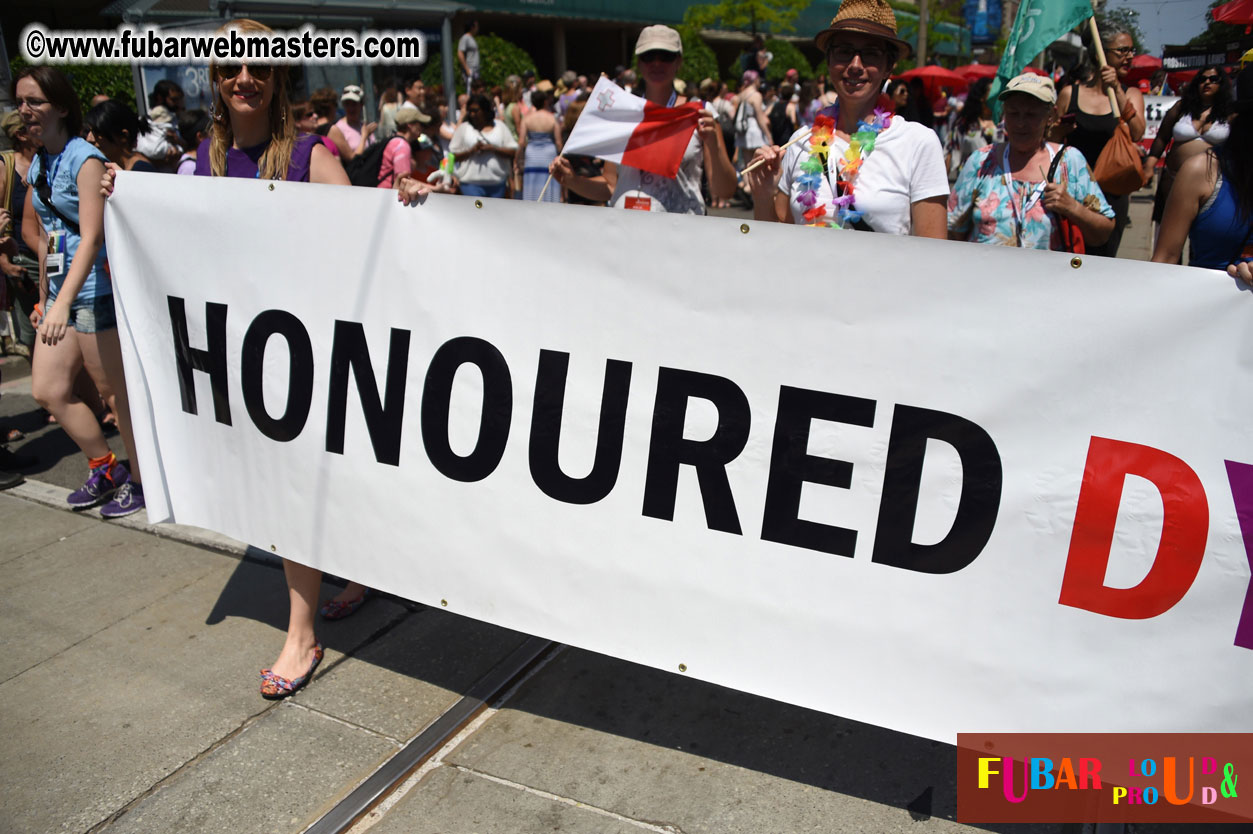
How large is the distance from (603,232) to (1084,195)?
2.20 metres

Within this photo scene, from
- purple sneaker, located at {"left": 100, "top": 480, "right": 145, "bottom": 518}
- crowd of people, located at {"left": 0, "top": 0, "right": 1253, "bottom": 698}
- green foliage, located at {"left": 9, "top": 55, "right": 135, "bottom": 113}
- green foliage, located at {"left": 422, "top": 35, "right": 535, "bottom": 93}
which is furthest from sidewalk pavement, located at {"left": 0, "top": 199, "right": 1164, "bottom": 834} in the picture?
green foliage, located at {"left": 422, "top": 35, "right": 535, "bottom": 93}

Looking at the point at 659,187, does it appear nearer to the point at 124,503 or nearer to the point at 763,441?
the point at 763,441

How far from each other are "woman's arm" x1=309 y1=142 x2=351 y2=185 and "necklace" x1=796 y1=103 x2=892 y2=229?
4.76ft

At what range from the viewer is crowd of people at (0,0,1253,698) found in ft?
9.53

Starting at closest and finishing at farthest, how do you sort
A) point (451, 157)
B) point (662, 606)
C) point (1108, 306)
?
point (1108, 306), point (662, 606), point (451, 157)

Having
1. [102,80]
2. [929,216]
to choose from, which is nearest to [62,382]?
[929,216]

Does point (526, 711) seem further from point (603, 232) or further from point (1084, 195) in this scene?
point (1084, 195)

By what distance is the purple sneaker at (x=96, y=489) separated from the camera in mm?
4680

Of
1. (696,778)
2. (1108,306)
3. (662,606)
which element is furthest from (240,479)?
(1108,306)

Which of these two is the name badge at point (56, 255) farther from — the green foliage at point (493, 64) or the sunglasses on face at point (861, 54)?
the green foliage at point (493, 64)

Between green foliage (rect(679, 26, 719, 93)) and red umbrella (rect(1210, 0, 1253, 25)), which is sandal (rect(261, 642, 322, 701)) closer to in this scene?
red umbrella (rect(1210, 0, 1253, 25))

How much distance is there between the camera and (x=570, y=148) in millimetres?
3881

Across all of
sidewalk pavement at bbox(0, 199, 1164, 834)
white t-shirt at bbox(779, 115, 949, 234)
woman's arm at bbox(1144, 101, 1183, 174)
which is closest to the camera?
sidewalk pavement at bbox(0, 199, 1164, 834)

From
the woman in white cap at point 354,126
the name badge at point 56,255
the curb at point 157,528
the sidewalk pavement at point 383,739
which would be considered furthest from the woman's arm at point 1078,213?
the woman in white cap at point 354,126
